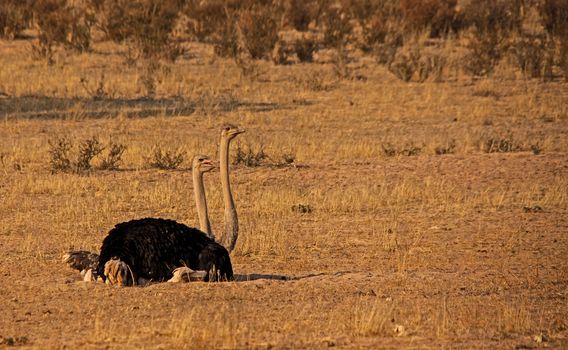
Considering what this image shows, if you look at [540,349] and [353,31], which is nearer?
[540,349]

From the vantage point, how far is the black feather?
819 centimetres

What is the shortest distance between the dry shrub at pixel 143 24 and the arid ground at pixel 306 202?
57cm

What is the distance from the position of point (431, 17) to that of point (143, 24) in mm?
8118

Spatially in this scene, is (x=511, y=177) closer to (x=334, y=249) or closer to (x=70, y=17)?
Result: (x=334, y=249)

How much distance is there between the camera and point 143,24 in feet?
85.1

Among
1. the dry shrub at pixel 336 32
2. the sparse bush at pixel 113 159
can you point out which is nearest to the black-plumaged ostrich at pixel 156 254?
the sparse bush at pixel 113 159

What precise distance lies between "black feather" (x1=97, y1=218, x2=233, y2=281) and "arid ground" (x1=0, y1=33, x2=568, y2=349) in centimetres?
22

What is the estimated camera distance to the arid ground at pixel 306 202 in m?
7.22

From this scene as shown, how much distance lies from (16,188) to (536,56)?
13.5 meters

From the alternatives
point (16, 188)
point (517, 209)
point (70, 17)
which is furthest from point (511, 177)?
point (70, 17)

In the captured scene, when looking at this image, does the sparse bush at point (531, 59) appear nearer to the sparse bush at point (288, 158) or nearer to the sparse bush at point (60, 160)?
the sparse bush at point (288, 158)

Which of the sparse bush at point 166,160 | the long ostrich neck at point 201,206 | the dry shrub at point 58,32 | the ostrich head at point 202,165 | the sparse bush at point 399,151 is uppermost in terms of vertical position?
the ostrich head at point 202,165

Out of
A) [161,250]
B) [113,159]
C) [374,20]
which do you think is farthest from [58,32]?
[161,250]

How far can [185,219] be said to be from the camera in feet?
38.7
